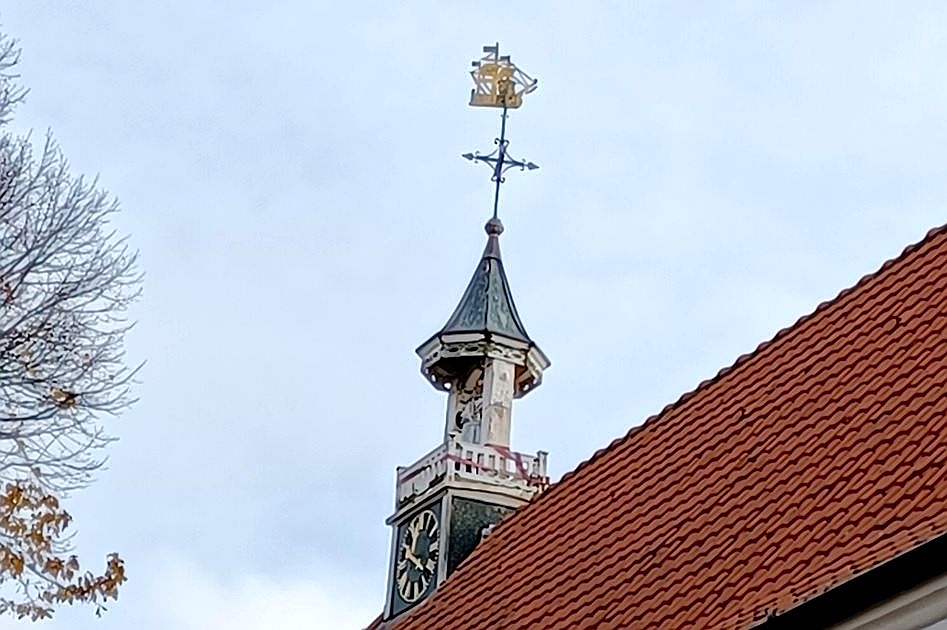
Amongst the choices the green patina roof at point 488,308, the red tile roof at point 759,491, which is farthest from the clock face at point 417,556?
the green patina roof at point 488,308

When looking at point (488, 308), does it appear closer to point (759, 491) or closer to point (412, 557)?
point (412, 557)

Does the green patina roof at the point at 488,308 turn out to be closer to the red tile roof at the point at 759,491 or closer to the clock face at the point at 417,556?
the clock face at the point at 417,556

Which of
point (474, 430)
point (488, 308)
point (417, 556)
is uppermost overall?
point (488, 308)

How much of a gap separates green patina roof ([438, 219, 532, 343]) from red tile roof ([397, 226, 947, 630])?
3.88 m

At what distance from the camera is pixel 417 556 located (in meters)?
16.5

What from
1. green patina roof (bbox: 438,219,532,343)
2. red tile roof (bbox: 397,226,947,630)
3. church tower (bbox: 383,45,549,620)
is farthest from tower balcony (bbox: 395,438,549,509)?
red tile roof (bbox: 397,226,947,630)

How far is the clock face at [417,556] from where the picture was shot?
634 inches

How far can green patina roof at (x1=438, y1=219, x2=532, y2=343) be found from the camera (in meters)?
18.4

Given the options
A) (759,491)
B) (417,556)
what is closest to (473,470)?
(417,556)

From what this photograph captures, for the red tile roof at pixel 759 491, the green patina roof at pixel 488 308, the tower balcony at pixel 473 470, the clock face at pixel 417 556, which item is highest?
the green patina roof at pixel 488 308

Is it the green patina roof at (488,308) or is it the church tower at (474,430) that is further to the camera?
the green patina roof at (488,308)

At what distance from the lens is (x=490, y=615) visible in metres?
13.0

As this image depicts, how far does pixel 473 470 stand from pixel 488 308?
2413mm

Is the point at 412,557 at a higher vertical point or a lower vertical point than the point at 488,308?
lower
